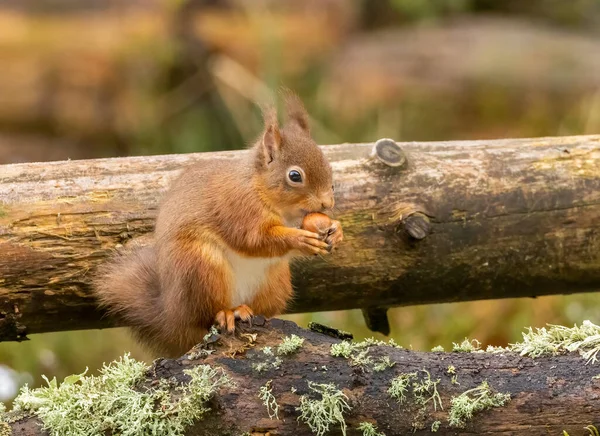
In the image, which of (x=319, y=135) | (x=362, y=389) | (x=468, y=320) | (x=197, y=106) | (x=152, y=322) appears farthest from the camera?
(x=197, y=106)

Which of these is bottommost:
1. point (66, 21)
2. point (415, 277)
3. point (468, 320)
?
point (415, 277)

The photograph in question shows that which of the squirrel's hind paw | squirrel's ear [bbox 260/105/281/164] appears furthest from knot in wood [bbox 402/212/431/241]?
the squirrel's hind paw

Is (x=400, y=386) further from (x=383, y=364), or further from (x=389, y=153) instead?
(x=389, y=153)

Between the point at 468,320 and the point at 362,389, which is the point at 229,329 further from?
the point at 468,320

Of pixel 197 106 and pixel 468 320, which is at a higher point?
pixel 197 106

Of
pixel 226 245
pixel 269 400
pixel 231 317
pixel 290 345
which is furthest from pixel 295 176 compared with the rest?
pixel 269 400

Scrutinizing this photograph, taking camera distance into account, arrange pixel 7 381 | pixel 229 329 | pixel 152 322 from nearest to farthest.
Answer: pixel 229 329
pixel 152 322
pixel 7 381

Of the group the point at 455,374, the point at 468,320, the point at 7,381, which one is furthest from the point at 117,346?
the point at 455,374
